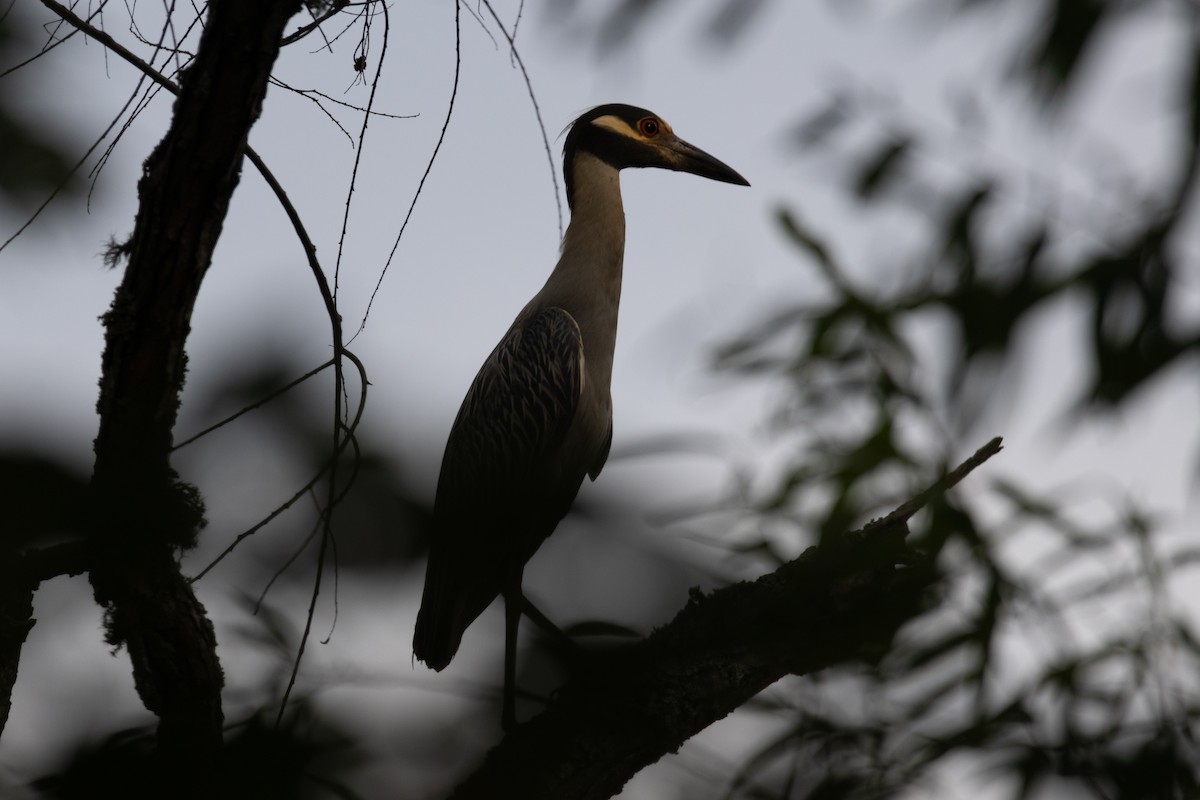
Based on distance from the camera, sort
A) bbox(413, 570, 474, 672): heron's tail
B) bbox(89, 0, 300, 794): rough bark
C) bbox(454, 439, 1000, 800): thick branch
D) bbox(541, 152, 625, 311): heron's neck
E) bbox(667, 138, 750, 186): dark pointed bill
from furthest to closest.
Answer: bbox(667, 138, 750, 186): dark pointed bill → bbox(541, 152, 625, 311): heron's neck → bbox(413, 570, 474, 672): heron's tail → bbox(454, 439, 1000, 800): thick branch → bbox(89, 0, 300, 794): rough bark

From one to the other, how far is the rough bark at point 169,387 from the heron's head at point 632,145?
233 centimetres

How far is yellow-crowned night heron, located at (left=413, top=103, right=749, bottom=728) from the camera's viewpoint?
288 centimetres

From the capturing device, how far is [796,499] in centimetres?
194

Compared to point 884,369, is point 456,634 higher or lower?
higher

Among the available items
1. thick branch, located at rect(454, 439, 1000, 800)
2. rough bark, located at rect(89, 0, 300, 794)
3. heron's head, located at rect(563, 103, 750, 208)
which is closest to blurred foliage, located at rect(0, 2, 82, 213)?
rough bark, located at rect(89, 0, 300, 794)

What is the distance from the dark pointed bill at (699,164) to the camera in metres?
3.49

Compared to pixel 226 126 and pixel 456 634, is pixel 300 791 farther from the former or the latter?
pixel 456 634

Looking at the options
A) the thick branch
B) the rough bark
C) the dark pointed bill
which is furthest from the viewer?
the dark pointed bill

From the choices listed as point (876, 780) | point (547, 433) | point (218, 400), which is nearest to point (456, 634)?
point (547, 433)

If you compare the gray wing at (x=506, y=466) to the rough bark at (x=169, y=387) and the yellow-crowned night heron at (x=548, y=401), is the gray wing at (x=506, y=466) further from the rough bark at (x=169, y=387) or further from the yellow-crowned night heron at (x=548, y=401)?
the rough bark at (x=169, y=387)

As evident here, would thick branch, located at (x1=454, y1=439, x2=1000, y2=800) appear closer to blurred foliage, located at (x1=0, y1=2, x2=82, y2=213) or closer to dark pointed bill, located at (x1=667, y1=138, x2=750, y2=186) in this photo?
blurred foliage, located at (x1=0, y1=2, x2=82, y2=213)

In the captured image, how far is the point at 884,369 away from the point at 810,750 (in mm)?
636

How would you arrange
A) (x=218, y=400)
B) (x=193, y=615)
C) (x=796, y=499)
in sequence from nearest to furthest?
(x=218, y=400)
(x=193, y=615)
(x=796, y=499)

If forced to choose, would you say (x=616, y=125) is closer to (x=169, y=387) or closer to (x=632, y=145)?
(x=632, y=145)
